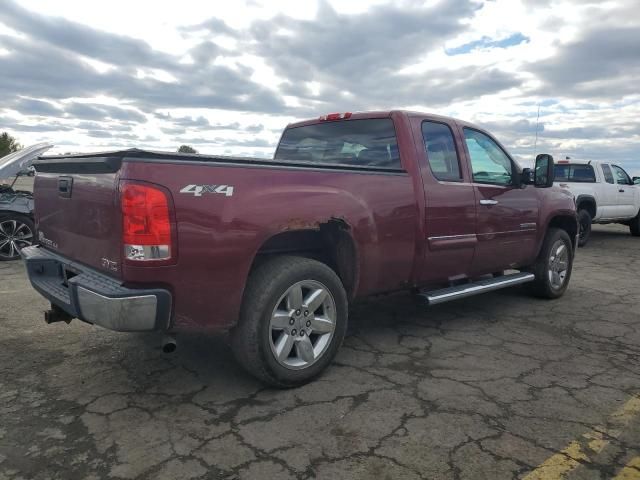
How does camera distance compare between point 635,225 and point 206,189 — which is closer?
point 206,189

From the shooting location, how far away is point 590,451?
102 inches

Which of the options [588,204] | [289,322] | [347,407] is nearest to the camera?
[347,407]

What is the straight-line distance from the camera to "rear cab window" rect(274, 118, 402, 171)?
4133 mm

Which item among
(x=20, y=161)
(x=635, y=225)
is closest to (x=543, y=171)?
(x=20, y=161)

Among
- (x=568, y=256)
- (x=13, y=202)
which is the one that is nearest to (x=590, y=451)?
(x=568, y=256)

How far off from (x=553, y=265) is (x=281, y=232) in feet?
12.8

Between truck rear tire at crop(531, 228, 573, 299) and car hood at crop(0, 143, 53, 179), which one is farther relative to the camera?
car hood at crop(0, 143, 53, 179)

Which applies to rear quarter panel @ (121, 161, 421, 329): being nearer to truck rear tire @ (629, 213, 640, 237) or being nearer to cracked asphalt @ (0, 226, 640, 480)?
cracked asphalt @ (0, 226, 640, 480)

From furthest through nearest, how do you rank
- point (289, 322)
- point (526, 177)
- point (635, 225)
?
point (635, 225)
point (526, 177)
point (289, 322)

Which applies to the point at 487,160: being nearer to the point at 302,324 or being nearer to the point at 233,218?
the point at 302,324

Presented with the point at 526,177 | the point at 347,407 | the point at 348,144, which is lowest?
the point at 347,407

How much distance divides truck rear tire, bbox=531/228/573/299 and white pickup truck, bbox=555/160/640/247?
16.6 feet

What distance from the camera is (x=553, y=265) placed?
18.9 feet

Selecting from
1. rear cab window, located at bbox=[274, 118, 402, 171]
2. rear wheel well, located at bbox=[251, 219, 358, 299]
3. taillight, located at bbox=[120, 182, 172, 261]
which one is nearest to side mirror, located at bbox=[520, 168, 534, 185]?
rear cab window, located at bbox=[274, 118, 402, 171]
